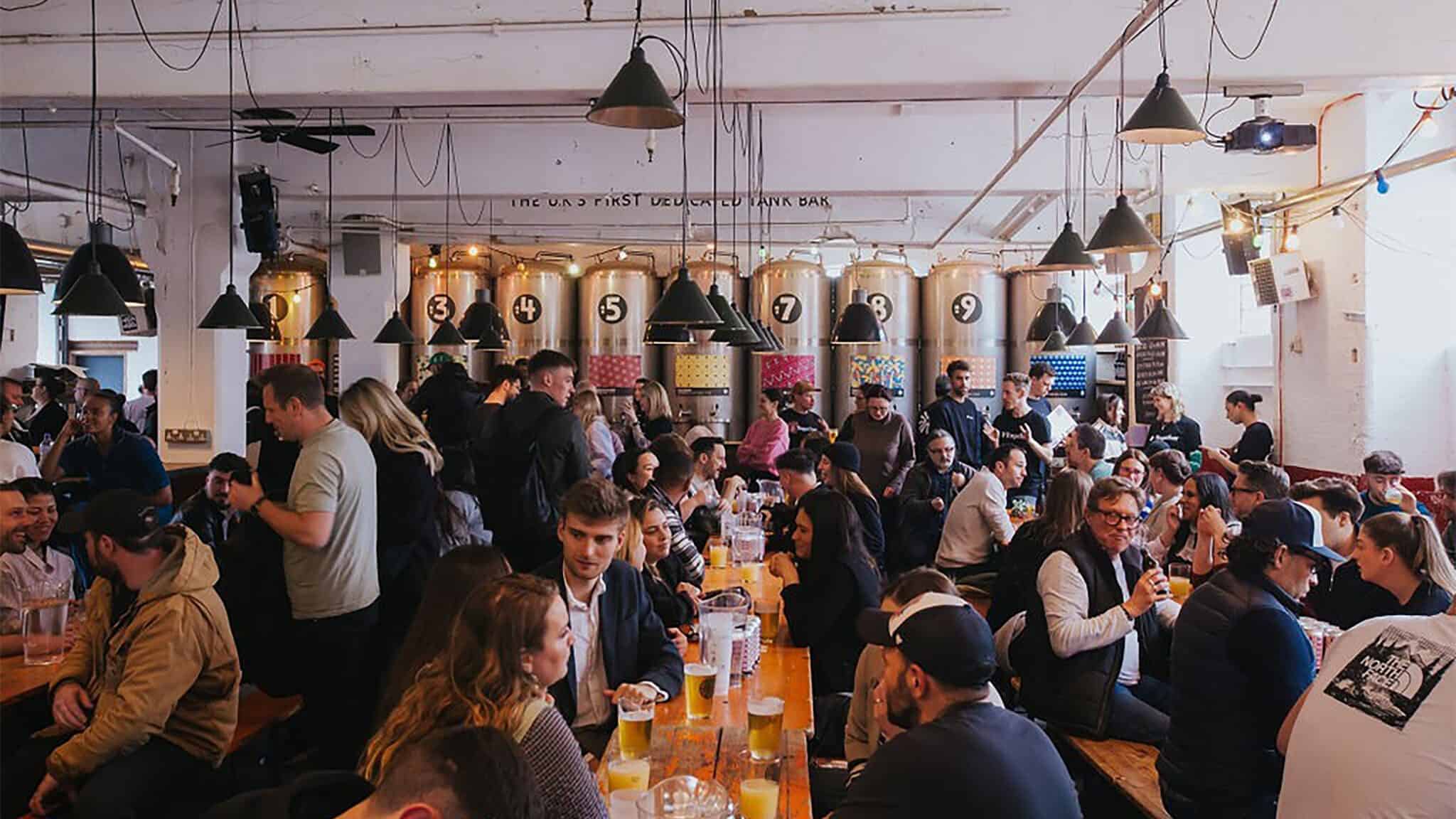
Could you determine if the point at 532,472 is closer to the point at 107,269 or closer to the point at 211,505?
the point at 211,505

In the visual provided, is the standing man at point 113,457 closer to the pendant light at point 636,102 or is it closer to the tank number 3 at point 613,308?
the pendant light at point 636,102

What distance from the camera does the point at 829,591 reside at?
4.79 meters

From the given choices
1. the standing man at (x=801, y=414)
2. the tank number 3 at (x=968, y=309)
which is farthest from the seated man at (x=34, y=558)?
the tank number 3 at (x=968, y=309)

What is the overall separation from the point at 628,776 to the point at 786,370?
12342mm

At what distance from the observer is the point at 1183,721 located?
347 centimetres

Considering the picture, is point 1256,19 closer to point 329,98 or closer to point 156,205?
point 329,98

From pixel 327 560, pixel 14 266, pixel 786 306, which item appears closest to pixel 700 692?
pixel 327 560

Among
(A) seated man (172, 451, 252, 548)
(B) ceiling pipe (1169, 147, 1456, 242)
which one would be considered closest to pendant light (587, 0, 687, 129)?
(A) seated man (172, 451, 252, 548)

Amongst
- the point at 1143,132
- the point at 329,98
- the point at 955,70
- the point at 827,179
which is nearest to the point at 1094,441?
the point at 955,70

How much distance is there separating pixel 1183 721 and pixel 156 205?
9.89 meters

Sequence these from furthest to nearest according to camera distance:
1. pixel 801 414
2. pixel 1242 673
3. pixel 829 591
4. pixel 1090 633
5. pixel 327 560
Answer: pixel 801 414 < pixel 829 591 < pixel 327 560 < pixel 1090 633 < pixel 1242 673

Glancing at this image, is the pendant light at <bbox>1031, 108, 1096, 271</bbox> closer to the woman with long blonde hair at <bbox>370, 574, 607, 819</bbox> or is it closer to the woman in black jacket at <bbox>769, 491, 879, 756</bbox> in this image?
the woman in black jacket at <bbox>769, 491, 879, 756</bbox>

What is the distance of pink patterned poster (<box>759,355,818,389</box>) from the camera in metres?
14.9

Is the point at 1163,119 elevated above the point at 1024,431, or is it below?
above
